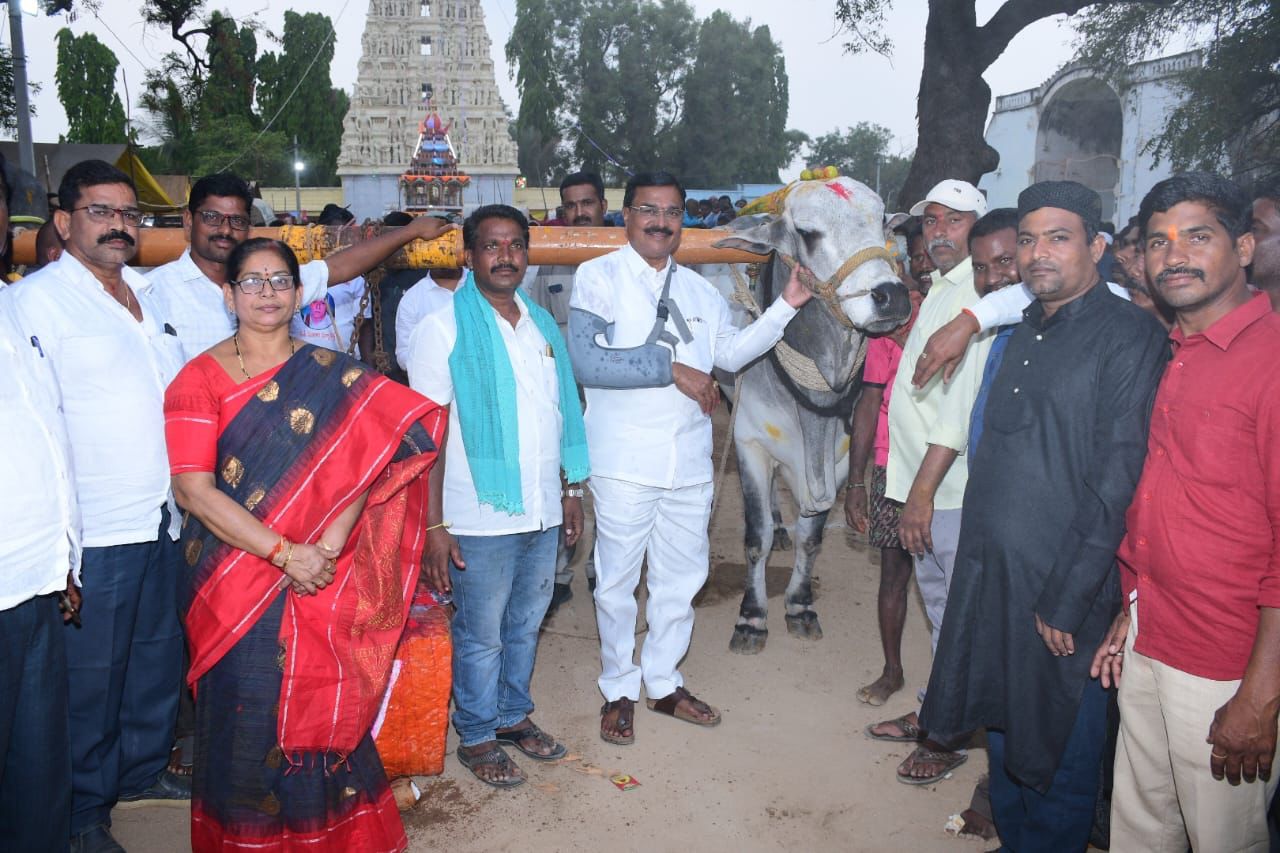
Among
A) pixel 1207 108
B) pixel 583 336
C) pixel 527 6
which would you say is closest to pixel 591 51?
pixel 527 6

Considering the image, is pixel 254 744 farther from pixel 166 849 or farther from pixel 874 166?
pixel 874 166

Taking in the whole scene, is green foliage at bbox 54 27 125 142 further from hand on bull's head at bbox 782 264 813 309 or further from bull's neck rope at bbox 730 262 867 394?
hand on bull's head at bbox 782 264 813 309

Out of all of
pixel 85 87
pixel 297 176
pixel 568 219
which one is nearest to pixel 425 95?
pixel 85 87

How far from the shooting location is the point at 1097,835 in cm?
331

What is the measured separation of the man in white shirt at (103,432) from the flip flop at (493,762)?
1.25 meters

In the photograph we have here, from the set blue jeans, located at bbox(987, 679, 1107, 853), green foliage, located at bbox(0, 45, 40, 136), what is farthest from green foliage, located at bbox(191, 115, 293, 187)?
blue jeans, located at bbox(987, 679, 1107, 853)

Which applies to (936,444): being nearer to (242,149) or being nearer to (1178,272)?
(1178,272)

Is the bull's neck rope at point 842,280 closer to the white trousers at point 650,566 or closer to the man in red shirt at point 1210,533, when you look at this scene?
the white trousers at point 650,566

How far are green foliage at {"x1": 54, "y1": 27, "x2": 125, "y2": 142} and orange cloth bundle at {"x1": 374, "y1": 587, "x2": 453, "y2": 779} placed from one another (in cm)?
4151

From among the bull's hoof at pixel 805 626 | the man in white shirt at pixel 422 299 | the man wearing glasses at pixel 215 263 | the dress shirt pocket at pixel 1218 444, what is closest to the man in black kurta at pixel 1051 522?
the dress shirt pocket at pixel 1218 444

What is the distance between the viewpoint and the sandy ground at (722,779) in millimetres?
3406

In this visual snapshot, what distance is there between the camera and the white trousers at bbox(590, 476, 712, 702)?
392 centimetres

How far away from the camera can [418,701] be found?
140 inches

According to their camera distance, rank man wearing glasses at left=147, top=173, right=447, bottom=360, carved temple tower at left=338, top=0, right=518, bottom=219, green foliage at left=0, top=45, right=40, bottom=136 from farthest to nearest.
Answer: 1. carved temple tower at left=338, top=0, right=518, bottom=219
2. green foliage at left=0, top=45, right=40, bottom=136
3. man wearing glasses at left=147, top=173, right=447, bottom=360
